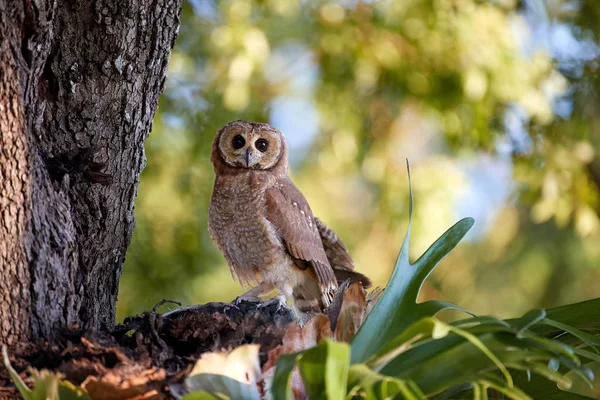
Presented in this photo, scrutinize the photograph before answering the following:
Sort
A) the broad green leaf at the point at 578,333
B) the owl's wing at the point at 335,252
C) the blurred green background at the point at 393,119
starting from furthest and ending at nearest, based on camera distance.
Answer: the blurred green background at the point at 393,119 < the owl's wing at the point at 335,252 < the broad green leaf at the point at 578,333

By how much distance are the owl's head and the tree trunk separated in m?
1.05

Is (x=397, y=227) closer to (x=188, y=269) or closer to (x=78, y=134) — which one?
(x=188, y=269)

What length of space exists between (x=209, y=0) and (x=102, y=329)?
2826 mm

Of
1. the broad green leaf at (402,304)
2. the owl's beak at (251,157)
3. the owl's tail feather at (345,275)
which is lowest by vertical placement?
the broad green leaf at (402,304)

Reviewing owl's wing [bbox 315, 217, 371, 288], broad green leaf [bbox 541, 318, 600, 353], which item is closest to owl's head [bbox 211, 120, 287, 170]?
owl's wing [bbox 315, 217, 371, 288]

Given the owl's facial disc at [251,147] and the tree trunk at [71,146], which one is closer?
the tree trunk at [71,146]

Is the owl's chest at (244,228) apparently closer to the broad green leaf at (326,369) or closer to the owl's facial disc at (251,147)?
the owl's facial disc at (251,147)

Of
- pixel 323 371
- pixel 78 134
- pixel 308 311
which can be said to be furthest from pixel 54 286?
pixel 308 311

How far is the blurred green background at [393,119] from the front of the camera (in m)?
3.76

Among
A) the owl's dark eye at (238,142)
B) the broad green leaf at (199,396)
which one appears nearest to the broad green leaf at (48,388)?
the broad green leaf at (199,396)

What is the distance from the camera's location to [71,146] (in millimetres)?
1476

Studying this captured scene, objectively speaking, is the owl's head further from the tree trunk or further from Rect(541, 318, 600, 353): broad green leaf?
Rect(541, 318, 600, 353): broad green leaf

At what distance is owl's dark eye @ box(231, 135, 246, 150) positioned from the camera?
105 inches

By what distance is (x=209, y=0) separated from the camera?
400 cm
